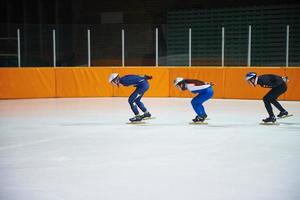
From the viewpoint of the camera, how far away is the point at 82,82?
61.3 feet

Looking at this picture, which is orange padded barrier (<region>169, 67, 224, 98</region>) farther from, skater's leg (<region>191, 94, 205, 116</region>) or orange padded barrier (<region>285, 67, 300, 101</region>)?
skater's leg (<region>191, 94, 205, 116</region>)

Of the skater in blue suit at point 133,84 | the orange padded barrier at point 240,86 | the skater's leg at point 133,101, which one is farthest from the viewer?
the orange padded barrier at point 240,86

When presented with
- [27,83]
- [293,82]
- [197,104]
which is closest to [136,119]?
[197,104]

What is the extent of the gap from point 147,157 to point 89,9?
19.5m

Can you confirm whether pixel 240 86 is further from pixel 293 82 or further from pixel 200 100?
pixel 200 100

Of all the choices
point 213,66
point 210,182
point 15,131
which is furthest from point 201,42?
point 210,182

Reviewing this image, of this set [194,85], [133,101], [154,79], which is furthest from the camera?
[154,79]

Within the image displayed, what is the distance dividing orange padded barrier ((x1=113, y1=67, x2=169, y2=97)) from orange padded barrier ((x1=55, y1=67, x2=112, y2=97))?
47cm

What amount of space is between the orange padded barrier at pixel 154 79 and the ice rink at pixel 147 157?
489cm

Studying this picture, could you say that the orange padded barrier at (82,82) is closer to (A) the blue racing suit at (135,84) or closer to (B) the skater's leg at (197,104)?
(A) the blue racing suit at (135,84)

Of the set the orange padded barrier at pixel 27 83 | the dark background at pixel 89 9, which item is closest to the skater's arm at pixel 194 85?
the orange padded barrier at pixel 27 83

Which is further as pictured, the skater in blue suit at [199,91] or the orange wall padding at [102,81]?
the orange wall padding at [102,81]

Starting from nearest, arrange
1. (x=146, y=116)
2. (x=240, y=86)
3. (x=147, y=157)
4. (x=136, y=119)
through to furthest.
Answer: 1. (x=147, y=157)
2. (x=136, y=119)
3. (x=146, y=116)
4. (x=240, y=86)

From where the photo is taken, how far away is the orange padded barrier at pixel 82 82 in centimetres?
1852
